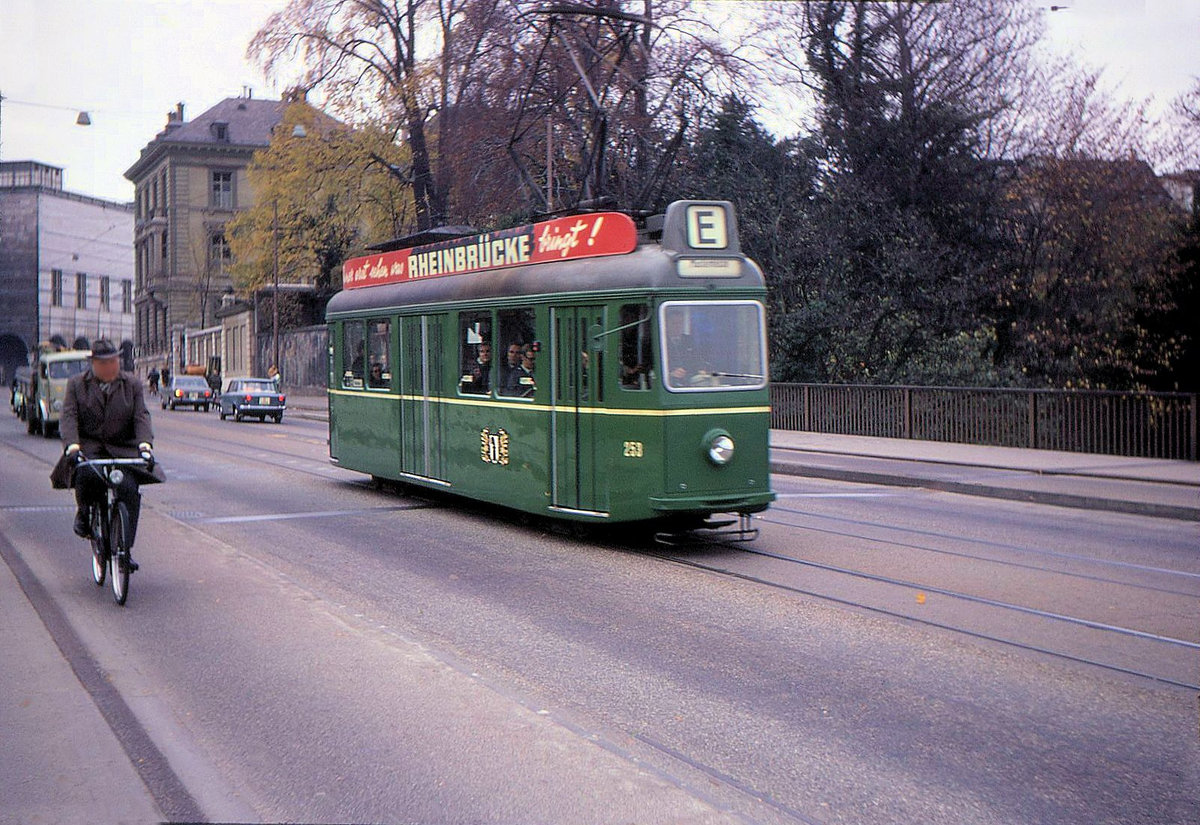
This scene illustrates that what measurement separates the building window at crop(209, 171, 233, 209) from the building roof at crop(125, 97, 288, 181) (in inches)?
75.8

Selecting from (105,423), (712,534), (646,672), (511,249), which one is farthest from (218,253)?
(646,672)

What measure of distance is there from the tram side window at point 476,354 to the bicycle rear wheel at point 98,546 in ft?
14.3

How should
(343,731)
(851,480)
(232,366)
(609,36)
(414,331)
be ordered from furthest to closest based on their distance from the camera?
(232,366), (609,36), (851,480), (414,331), (343,731)

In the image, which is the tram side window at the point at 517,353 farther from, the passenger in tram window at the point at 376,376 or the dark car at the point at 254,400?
the dark car at the point at 254,400

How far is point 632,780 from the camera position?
489 cm

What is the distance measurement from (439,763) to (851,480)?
14068 mm

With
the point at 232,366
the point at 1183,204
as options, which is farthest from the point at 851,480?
the point at 232,366

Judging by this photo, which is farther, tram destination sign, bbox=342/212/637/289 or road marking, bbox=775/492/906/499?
road marking, bbox=775/492/906/499

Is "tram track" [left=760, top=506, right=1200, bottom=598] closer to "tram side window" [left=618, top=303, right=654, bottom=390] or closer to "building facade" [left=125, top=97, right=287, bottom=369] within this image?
"tram side window" [left=618, top=303, right=654, bottom=390]

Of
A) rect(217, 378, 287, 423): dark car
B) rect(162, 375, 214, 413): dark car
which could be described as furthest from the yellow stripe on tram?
rect(162, 375, 214, 413): dark car

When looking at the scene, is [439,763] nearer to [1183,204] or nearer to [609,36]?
[1183,204]

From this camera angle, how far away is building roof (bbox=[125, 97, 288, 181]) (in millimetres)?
84188

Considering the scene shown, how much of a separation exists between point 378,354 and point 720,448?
5.87m

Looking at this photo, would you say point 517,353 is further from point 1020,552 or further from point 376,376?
point 1020,552
